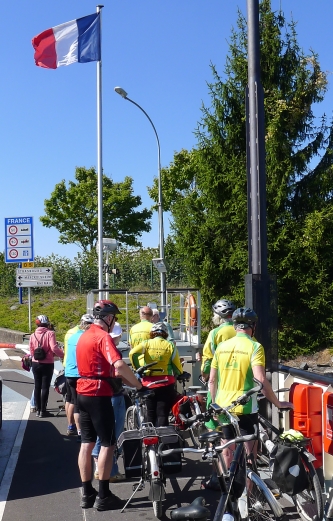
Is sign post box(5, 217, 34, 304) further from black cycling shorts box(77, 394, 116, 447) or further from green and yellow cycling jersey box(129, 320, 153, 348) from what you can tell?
black cycling shorts box(77, 394, 116, 447)

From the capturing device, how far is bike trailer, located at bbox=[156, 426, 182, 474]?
602cm

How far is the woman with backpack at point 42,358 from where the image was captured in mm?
11031

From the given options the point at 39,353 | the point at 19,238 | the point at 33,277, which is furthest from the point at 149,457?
the point at 19,238

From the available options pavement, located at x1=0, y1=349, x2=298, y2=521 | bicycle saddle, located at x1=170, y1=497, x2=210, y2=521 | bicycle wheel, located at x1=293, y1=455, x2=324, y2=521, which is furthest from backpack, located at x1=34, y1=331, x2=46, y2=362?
bicycle saddle, located at x1=170, y1=497, x2=210, y2=521

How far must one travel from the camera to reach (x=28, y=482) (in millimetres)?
7164

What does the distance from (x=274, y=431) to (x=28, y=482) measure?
9.63ft

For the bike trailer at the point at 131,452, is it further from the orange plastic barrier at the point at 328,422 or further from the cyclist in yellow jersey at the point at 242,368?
the orange plastic barrier at the point at 328,422

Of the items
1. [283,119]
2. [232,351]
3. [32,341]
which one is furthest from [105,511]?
[283,119]

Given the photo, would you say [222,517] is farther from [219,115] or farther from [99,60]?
[219,115]

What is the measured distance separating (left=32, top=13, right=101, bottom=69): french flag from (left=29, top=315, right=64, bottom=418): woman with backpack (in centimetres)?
940

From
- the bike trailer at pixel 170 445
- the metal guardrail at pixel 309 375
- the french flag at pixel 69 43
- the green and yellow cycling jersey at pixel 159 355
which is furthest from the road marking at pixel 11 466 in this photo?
the french flag at pixel 69 43

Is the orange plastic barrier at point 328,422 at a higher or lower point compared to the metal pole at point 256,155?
lower

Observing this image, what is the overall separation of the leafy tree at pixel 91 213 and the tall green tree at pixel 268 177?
59.8 ft

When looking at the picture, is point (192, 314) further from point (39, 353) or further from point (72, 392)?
point (72, 392)
